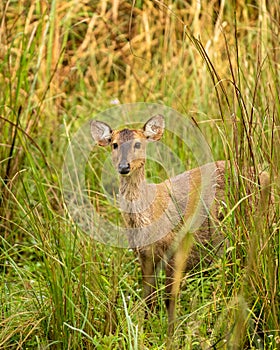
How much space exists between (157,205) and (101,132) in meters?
0.56

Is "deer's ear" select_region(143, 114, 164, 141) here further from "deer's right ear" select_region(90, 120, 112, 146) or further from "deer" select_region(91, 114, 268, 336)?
"deer's right ear" select_region(90, 120, 112, 146)

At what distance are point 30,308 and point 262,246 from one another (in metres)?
1.18

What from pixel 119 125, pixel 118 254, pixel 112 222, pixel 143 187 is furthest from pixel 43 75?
pixel 118 254

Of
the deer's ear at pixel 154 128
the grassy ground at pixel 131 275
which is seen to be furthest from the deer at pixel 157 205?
the grassy ground at pixel 131 275

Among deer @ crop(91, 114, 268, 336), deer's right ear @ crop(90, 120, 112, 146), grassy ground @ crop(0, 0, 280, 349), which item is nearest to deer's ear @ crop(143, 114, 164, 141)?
deer @ crop(91, 114, 268, 336)

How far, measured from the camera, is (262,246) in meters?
→ 3.38

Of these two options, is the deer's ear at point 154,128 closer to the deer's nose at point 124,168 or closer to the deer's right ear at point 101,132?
the deer's right ear at point 101,132

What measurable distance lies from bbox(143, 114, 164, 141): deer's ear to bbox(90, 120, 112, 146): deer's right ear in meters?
0.22

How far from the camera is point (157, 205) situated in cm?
442

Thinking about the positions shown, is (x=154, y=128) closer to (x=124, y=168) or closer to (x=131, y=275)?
(x=124, y=168)

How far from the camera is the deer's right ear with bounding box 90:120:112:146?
453 cm

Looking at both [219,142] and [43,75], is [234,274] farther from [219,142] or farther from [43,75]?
[43,75]

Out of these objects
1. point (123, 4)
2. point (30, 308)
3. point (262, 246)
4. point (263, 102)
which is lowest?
point (30, 308)

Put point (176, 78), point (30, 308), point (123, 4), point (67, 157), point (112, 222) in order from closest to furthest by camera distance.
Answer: point (30, 308) < point (112, 222) < point (67, 157) < point (176, 78) < point (123, 4)
